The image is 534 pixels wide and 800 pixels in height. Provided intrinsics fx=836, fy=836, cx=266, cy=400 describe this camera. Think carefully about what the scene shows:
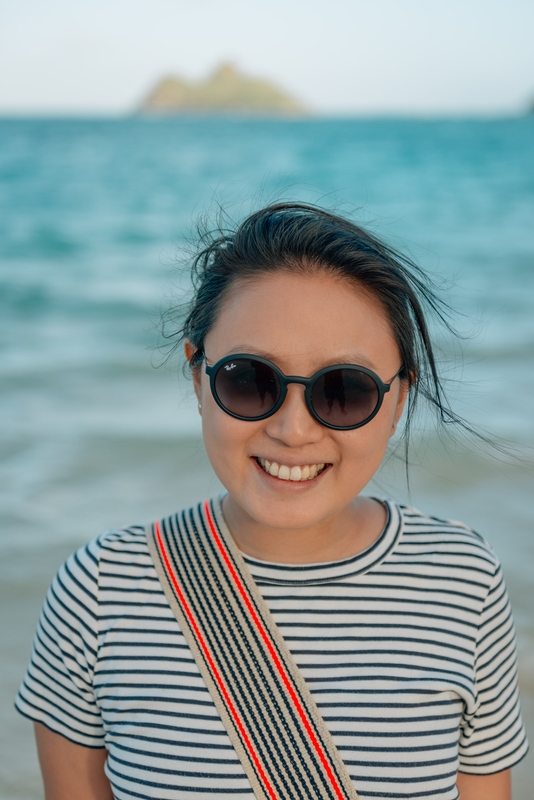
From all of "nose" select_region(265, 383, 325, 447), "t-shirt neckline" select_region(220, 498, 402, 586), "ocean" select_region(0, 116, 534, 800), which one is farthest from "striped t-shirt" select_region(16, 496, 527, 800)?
"ocean" select_region(0, 116, 534, 800)

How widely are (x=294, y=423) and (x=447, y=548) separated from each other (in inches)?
18.4

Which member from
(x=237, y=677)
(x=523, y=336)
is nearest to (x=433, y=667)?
(x=237, y=677)

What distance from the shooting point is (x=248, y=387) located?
5.15ft

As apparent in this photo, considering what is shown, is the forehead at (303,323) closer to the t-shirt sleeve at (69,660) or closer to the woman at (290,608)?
the woman at (290,608)

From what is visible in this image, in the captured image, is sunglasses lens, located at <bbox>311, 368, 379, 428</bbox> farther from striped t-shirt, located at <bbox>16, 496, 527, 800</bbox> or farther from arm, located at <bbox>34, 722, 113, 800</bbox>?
arm, located at <bbox>34, 722, 113, 800</bbox>

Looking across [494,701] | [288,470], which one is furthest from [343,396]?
[494,701]

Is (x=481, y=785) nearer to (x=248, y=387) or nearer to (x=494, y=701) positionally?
(x=494, y=701)

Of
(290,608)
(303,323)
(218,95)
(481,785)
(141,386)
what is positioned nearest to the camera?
(303,323)

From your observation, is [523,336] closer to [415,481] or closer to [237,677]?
[415,481]

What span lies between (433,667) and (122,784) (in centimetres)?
64

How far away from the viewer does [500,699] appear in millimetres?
1711

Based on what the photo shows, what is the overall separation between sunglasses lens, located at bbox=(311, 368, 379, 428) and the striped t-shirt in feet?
1.07

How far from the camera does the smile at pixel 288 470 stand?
1594mm

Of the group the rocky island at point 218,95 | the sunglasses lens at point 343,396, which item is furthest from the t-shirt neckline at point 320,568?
the rocky island at point 218,95
